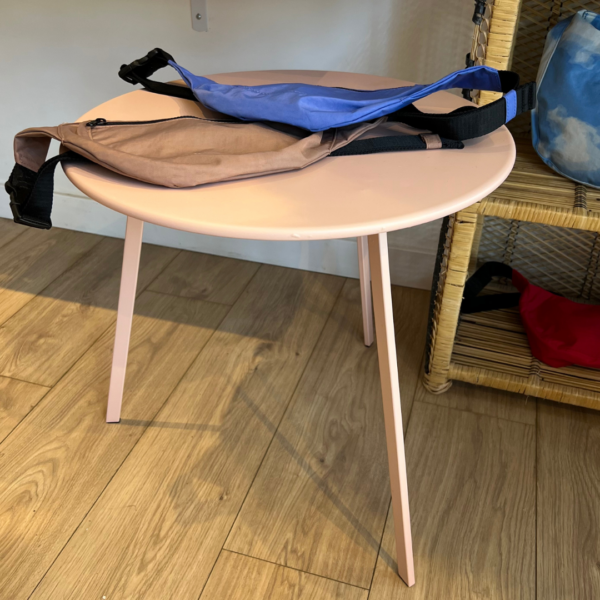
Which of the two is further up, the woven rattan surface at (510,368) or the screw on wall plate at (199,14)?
the screw on wall plate at (199,14)

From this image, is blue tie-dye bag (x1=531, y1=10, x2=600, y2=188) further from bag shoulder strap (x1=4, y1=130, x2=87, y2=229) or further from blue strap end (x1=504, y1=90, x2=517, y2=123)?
bag shoulder strap (x1=4, y1=130, x2=87, y2=229)

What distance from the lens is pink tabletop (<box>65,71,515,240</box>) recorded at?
55 cm

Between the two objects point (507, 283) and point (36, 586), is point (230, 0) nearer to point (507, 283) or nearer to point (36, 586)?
point (507, 283)

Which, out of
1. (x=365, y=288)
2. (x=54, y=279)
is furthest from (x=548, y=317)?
(x=54, y=279)

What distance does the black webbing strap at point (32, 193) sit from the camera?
2.04ft

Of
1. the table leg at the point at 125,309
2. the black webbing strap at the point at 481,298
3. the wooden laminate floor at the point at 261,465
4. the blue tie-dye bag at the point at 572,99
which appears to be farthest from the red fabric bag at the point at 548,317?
the table leg at the point at 125,309

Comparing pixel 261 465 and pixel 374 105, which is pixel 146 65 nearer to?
pixel 374 105

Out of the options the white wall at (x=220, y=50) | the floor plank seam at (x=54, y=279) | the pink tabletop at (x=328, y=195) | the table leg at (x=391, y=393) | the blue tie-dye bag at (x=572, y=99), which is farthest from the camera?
the floor plank seam at (x=54, y=279)

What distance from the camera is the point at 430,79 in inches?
45.9

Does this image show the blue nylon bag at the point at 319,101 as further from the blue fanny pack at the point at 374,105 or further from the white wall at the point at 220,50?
the white wall at the point at 220,50

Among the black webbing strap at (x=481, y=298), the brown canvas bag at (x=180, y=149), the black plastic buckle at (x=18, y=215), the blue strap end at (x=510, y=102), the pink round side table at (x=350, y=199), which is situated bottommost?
the black webbing strap at (x=481, y=298)

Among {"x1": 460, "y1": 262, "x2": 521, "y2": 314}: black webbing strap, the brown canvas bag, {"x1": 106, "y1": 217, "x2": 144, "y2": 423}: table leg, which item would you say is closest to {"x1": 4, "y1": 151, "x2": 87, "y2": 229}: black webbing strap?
the brown canvas bag

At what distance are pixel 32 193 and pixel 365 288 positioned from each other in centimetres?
66

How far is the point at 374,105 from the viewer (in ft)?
2.28
